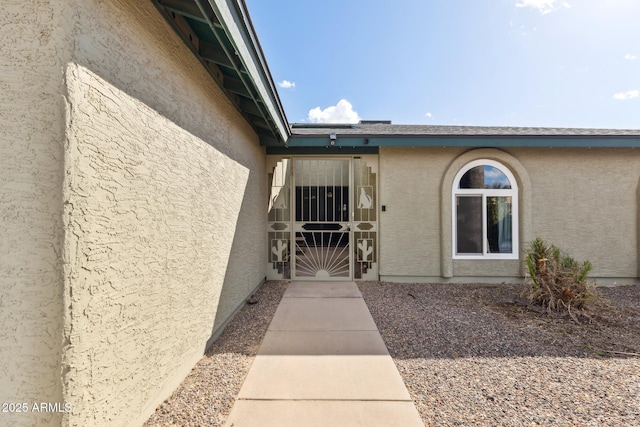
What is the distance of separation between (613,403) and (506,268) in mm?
4297

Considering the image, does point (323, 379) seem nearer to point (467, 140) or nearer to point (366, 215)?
point (366, 215)

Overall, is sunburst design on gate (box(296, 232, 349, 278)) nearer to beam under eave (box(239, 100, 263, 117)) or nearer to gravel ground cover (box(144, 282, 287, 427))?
gravel ground cover (box(144, 282, 287, 427))

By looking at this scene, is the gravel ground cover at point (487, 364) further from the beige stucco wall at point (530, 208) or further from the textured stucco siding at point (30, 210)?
the beige stucco wall at point (530, 208)

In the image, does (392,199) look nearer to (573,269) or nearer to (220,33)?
(573,269)

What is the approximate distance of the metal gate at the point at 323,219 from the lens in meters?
6.55

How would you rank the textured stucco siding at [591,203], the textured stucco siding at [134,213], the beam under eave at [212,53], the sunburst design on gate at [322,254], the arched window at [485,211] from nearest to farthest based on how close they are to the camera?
the textured stucco siding at [134,213] → the beam under eave at [212,53] → the textured stucco siding at [591,203] → the arched window at [485,211] → the sunburst design on gate at [322,254]

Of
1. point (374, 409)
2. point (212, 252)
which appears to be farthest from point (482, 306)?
point (212, 252)

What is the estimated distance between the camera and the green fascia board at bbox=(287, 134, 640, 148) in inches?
231

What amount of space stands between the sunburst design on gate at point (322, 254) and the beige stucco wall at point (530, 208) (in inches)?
41.9

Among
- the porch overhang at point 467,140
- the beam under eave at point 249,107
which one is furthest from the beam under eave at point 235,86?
the porch overhang at point 467,140

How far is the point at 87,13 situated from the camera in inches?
64.7

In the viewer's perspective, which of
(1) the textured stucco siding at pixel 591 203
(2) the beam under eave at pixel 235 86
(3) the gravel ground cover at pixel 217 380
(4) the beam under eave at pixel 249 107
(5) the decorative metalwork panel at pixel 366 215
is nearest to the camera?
(3) the gravel ground cover at pixel 217 380

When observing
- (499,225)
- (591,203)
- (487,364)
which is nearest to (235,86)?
(487,364)

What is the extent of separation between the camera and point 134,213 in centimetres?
202
